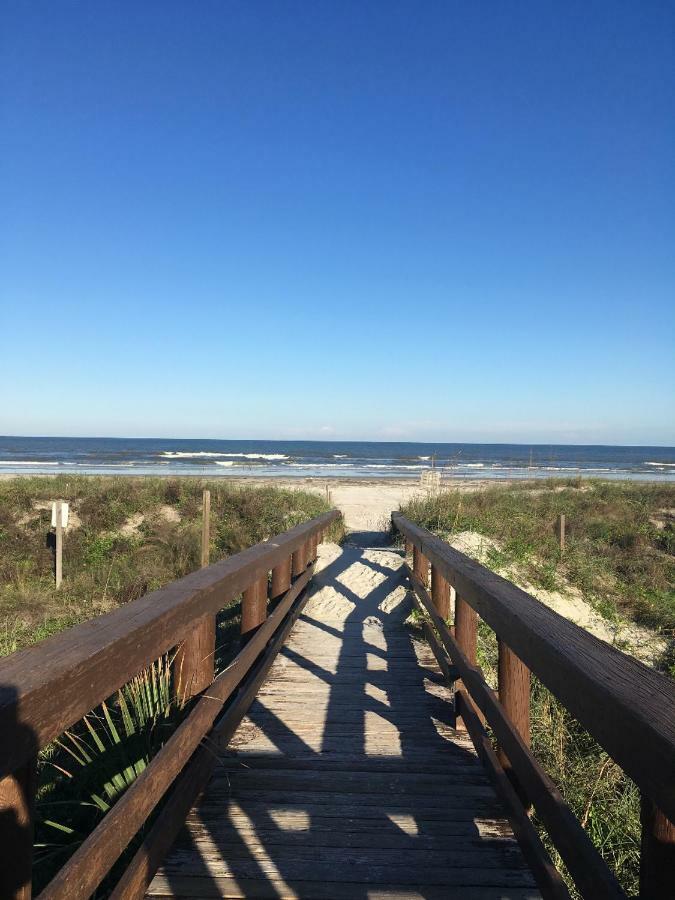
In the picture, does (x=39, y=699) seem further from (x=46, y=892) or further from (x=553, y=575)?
(x=553, y=575)

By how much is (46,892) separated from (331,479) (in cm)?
3630

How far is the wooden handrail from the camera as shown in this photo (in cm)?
133

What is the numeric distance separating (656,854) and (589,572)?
10.3 m

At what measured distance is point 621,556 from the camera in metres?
13.1

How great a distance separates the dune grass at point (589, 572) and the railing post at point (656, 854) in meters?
2.28

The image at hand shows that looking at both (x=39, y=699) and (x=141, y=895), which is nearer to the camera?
(x=39, y=699)

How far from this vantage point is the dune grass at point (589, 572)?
161 inches

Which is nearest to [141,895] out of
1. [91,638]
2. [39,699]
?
[91,638]

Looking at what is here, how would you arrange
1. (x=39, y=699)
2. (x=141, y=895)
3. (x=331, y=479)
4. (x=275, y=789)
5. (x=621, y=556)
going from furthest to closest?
(x=331, y=479), (x=621, y=556), (x=275, y=789), (x=141, y=895), (x=39, y=699)

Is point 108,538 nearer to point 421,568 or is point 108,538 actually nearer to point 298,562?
point 298,562

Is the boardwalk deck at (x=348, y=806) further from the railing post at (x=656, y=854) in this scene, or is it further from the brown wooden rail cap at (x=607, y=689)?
the railing post at (x=656, y=854)

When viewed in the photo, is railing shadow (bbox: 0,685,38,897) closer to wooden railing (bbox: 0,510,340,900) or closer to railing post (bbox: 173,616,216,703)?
wooden railing (bbox: 0,510,340,900)

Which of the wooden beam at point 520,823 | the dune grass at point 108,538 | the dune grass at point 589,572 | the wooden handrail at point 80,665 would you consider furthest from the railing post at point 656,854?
the dune grass at point 108,538

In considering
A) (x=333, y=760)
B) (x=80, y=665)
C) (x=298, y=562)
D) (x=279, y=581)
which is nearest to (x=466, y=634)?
(x=333, y=760)
